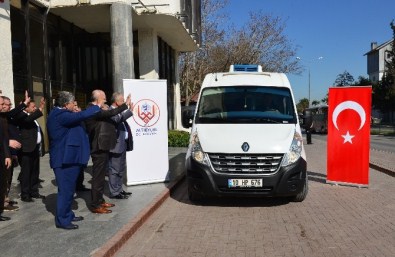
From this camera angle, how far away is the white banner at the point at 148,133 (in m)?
9.16

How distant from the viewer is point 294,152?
722cm

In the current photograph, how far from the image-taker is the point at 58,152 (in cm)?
564

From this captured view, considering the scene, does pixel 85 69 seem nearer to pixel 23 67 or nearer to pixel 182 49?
pixel 23 67

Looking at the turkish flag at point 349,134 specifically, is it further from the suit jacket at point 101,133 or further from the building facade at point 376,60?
the building facade at point 376,60

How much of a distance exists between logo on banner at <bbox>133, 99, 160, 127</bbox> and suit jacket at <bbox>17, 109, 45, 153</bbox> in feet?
7.08

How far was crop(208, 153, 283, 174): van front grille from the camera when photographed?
23.2ft

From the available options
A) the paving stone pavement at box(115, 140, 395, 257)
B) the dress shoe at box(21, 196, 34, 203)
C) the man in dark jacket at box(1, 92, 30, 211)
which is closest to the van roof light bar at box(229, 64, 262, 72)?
the paving stone pavement at box(115, 140, 395, 257)

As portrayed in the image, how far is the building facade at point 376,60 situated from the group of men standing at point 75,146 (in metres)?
85.7

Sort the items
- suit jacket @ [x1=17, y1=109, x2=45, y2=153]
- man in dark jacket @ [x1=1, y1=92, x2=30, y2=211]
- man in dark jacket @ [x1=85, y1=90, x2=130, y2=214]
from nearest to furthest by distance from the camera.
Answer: man in dark jacket @ [x1=1, y1=92, x2=30, y2=211] < man in dark jacket @ [x1=85, y1=90, x2=130, y2=214] < suit jacket @ [x1=17, y1=109, x2=45, y2=153]

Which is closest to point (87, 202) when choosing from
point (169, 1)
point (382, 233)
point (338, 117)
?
point (382, 233)

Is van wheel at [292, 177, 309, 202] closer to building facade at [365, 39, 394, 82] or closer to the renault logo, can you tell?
the renault logo

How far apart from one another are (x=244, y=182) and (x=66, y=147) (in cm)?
288

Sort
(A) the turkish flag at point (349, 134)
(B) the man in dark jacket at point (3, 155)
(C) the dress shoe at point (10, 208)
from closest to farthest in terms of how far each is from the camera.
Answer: (B) the man in dark jacket at point (3, 155) → (C) the dress shoe at point (10, 208) → (A) the turkish flag at point (349, 134)

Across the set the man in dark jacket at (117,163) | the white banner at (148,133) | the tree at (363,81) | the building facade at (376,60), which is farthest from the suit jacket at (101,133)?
the building facade at (376,60)
